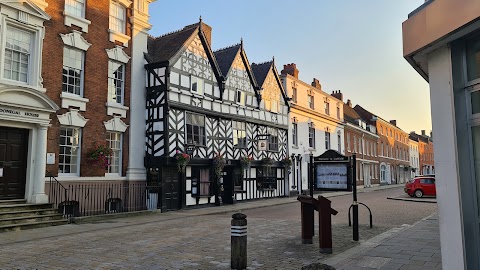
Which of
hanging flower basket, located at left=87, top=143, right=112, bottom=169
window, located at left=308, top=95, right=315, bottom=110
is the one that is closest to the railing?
hanging flower basket, located at left=87, top=143, right=112, bottom=169

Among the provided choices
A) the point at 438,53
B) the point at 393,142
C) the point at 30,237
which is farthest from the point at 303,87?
the point at 393,142

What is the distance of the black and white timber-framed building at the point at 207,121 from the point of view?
63.2 feet

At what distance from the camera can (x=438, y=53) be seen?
5.18 meters

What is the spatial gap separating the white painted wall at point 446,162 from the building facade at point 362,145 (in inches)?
1497

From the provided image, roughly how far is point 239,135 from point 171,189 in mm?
7342

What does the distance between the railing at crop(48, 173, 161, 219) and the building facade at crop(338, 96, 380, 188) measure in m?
28.5

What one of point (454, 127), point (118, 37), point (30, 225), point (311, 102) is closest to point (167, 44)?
point (118, 37)

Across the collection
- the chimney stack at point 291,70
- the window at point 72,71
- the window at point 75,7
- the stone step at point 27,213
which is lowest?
the stone step at point 27,213

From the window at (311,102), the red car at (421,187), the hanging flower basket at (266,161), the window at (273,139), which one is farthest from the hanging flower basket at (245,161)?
the window at (311,102)

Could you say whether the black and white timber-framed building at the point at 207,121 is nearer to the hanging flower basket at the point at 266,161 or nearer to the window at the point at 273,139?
→ the window at the point at 273,139

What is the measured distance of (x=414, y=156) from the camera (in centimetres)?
7675

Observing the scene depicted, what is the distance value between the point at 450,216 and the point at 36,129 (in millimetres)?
14287

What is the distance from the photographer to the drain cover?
738 cm

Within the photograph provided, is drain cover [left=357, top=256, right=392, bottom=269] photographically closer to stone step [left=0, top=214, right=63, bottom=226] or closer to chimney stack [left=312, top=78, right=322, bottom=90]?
stone step [left=0, top=214, right=63, bottom=226]
